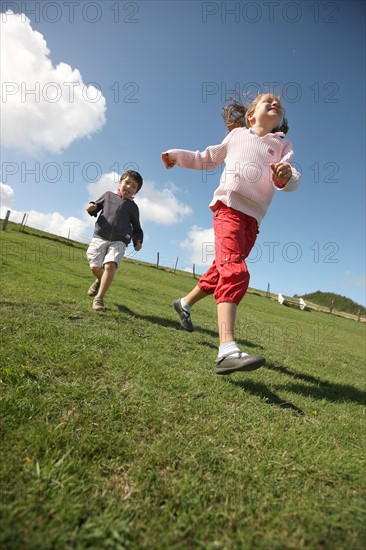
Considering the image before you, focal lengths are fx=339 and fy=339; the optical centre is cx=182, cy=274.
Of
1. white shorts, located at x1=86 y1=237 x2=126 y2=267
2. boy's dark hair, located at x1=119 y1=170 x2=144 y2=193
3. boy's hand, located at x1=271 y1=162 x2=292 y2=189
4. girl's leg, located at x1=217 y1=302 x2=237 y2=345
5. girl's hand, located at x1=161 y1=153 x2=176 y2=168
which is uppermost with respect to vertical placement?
boy's dark hair, located at x1=119 y1=170 x2=144 y2=193

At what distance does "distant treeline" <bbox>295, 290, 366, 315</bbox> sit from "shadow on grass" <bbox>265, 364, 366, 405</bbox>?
203 feet

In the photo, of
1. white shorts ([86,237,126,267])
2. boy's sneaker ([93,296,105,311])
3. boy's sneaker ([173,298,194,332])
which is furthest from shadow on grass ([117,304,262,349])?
boy's sneaker ([173,298,194,332])

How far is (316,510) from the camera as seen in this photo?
1.27 m

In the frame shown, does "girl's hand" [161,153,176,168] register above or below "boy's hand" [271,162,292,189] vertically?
above

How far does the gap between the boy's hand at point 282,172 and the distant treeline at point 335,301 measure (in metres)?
62.9

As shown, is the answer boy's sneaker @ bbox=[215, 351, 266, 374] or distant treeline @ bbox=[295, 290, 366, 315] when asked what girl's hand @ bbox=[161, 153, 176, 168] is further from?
distant treeline @ bbox=[295, 290, 366, 315]

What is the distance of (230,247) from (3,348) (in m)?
1.88

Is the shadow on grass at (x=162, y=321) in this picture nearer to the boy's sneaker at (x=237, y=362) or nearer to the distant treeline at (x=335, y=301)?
the boy's sneaker at (x=237, y=362)

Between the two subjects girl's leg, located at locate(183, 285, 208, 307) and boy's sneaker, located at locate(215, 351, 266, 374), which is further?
girl's leg, located at locate(183, 285, 208, 307)

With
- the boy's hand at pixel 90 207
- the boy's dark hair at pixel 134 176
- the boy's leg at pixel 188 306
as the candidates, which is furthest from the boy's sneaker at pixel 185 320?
the boy's dark hair at pixel 134 176

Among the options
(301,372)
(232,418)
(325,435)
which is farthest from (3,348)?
(301,372)

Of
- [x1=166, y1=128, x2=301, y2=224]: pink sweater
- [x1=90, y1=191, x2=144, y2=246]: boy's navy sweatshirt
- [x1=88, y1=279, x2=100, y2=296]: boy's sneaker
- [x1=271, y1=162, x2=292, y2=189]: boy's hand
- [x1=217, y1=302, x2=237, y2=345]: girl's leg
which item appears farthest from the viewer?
[x1=88, y1=279, x2=100, y2=296]: boy's sneaker

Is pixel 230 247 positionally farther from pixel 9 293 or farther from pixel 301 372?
pixel 9 293

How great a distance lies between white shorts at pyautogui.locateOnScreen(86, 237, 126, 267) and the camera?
16.4ft
